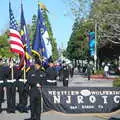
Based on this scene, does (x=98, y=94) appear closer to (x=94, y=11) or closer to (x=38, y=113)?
(x=38, y=113)

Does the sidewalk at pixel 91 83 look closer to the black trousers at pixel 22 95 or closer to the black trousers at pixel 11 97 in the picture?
the black trousers at pixel 22 95

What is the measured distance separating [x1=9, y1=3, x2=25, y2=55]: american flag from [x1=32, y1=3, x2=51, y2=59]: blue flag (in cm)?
53

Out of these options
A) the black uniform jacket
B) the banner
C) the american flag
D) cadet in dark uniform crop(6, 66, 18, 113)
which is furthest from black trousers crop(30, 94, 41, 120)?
the american flag

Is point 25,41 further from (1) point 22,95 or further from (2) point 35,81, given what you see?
(2) point 35,81

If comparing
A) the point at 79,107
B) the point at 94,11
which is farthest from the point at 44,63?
the point at 94,11

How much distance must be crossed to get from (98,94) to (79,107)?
30.5 inches

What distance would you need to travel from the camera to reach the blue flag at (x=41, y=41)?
19.6m

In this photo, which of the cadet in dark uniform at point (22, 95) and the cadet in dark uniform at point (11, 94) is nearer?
the cadet in dark uniform at point (11, 94)

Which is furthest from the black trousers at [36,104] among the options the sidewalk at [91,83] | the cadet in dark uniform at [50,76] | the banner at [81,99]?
the sidewalk at [91,83]

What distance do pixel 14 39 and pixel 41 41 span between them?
983mm

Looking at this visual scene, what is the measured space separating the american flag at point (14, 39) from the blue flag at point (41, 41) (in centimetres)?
53

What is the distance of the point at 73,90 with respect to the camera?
59.5 feet

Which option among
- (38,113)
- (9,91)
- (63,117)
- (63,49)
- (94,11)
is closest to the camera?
(38,113)

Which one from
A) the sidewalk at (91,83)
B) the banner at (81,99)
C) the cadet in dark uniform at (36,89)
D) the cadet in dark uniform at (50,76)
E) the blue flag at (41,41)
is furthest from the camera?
the sidewalk at (91,83)
